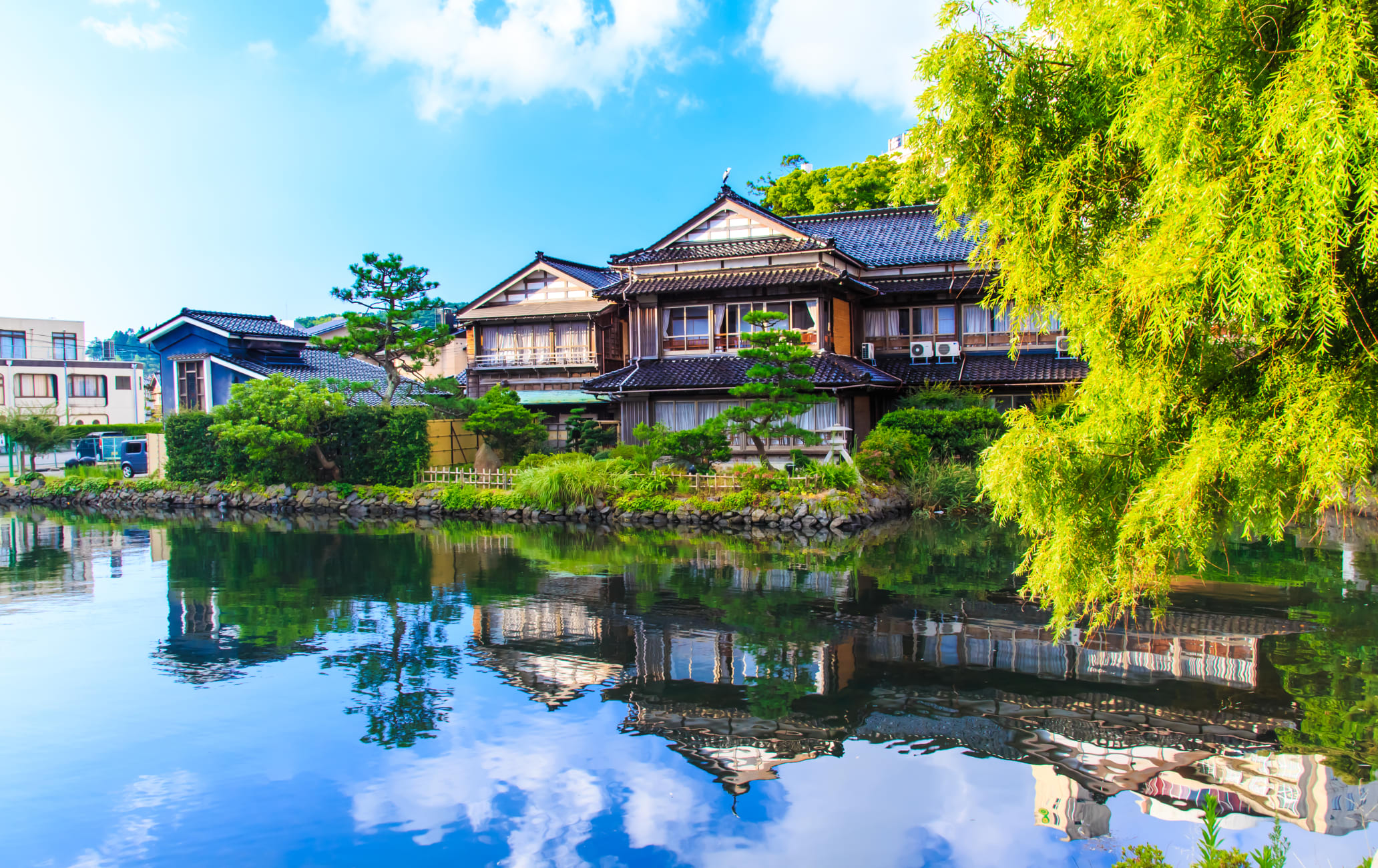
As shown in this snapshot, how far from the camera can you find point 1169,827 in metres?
5.87

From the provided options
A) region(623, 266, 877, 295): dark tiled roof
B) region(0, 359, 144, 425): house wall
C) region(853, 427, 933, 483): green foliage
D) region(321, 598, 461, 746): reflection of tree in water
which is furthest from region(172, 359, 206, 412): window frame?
region(853, 427, 933, 483): green foliage

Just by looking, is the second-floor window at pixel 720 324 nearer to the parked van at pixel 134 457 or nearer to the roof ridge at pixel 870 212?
the roof ridge at pixel 870 212

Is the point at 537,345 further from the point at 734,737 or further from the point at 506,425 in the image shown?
the point at 734,737

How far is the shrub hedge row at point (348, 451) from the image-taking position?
2614cm

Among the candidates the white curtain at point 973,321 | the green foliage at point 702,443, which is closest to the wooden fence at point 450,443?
the green foliage at point 702,443

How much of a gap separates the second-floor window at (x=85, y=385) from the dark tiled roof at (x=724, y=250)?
37.9m

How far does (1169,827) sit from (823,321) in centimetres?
1909

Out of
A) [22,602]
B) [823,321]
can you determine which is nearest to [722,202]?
[823,321]

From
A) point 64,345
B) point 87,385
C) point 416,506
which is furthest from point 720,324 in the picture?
point 64,345

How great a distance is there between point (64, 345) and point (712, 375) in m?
43.6

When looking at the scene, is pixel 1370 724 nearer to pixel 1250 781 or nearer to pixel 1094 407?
→ pixel 1250 781

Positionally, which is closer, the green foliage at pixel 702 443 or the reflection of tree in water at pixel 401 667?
the reflection of tree in water at pixel 401 667

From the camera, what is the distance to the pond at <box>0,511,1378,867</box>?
238 inches

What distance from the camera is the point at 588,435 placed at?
2609 cm
